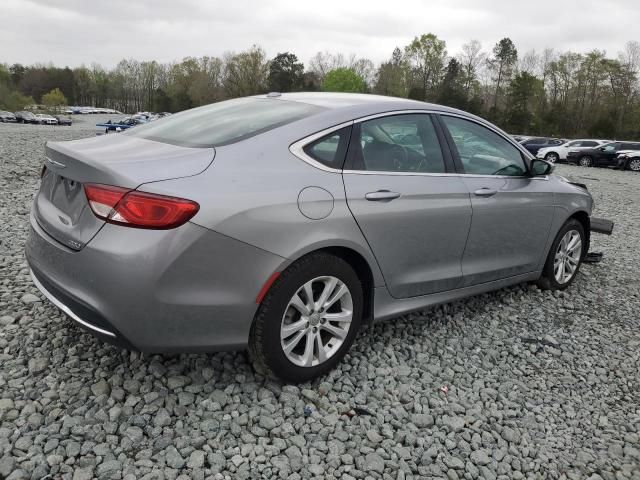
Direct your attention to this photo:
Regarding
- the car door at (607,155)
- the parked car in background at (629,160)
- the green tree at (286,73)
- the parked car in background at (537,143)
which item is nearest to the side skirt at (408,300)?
the parked car in background at (629,160)

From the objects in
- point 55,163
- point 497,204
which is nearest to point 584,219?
point 497,204

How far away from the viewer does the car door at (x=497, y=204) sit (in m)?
3.62

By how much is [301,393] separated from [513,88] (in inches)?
2380

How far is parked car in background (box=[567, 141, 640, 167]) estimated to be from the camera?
25766mm

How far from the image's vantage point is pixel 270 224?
249cm

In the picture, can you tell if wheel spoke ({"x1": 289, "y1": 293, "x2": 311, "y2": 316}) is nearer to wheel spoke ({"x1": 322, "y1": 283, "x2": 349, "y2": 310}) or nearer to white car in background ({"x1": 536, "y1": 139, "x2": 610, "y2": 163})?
wheel spoke ({"x1": 322, "y1": 283, "x2": 349, "y2": 310})

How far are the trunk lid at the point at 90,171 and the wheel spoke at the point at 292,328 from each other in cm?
90

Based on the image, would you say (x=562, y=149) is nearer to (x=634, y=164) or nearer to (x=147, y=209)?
(x=634, y=164)

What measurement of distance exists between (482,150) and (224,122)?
6.20ft

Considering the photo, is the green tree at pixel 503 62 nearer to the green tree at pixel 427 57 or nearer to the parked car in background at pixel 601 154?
the green tree at pixel 427 57

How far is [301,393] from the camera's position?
9.37 ft

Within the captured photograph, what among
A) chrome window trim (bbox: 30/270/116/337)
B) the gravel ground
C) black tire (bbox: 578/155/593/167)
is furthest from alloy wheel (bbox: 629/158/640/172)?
chrome window trim (bbox: 30/270/116/337)

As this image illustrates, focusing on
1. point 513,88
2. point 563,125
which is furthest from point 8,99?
point 563,125

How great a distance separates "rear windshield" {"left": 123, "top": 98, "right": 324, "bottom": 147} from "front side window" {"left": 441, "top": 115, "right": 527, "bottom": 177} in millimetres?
Result: 1118
